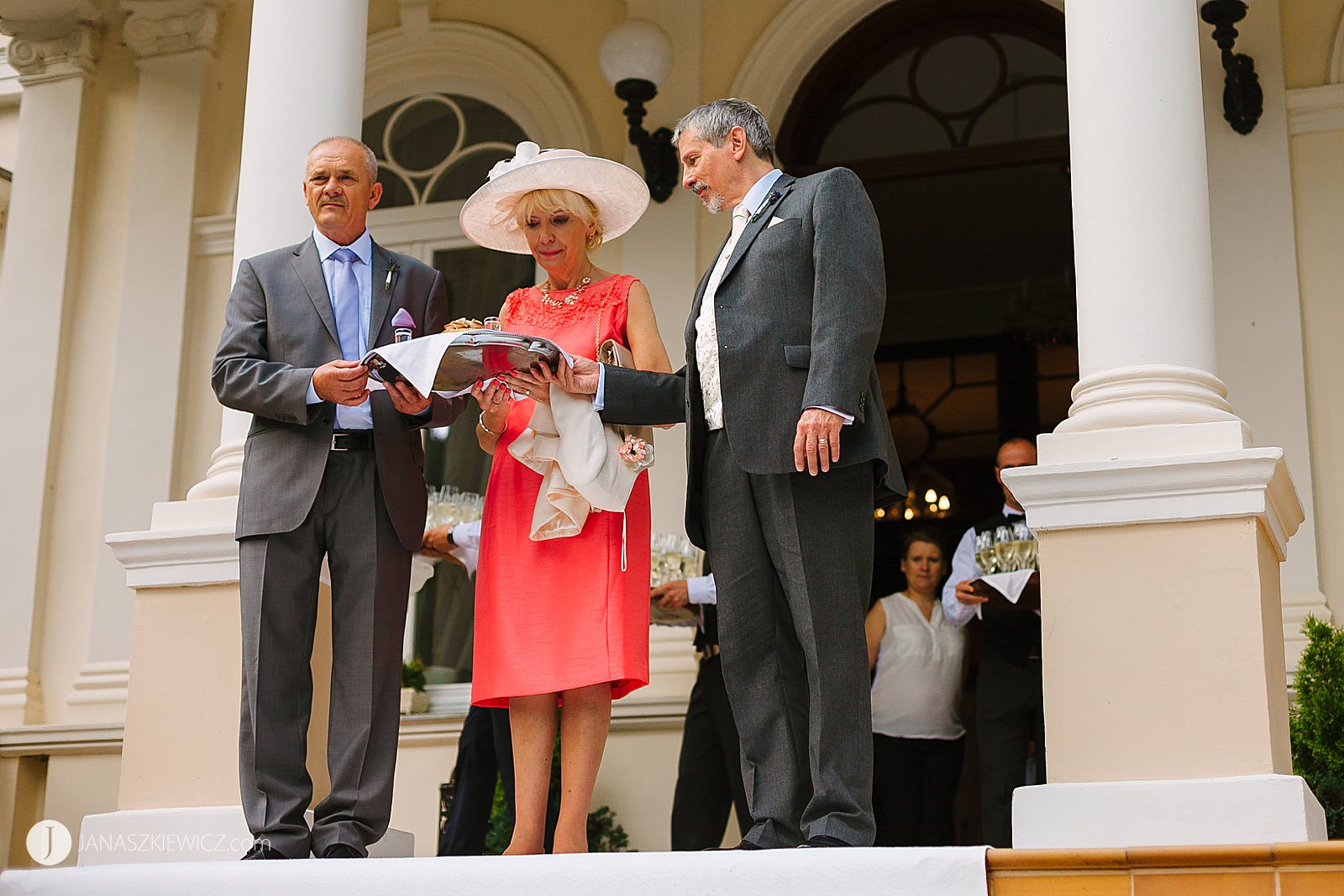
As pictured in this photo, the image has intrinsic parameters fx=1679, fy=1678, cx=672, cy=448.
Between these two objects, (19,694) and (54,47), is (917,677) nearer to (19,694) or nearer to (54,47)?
(19,694)

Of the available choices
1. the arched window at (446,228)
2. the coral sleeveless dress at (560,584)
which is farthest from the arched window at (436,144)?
the coral sleeveless dress at (560,584)

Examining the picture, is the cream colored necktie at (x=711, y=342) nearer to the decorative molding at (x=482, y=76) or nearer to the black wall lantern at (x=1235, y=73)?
the black wall lantern at (x=1235, y=73)

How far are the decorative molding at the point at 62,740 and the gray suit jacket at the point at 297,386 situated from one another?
4018 millimetres

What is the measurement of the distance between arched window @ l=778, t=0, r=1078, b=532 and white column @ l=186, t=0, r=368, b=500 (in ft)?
9.99

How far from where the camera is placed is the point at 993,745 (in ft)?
21.2

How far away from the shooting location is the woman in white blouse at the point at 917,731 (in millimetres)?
6770

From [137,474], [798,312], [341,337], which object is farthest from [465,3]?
[798,312]

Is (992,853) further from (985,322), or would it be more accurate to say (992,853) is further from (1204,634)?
(985,322)

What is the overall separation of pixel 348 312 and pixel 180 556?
1.36 m

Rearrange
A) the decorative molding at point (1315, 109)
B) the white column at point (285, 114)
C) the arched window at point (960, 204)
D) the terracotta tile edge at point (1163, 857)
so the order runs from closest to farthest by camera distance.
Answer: the terracotta tile edge at point (1163, 857), the white column at point (285, 114), the decorative molding at point (1315, 109), the arched window at point (960, 204)

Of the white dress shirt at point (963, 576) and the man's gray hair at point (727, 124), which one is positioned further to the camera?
the white dress shirt at point (963, 576)

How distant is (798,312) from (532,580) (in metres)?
1.07

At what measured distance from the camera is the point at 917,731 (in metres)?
6.78

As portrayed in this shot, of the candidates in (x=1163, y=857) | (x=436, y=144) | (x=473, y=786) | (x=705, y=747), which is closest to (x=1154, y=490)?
(x=1163, y=857)
